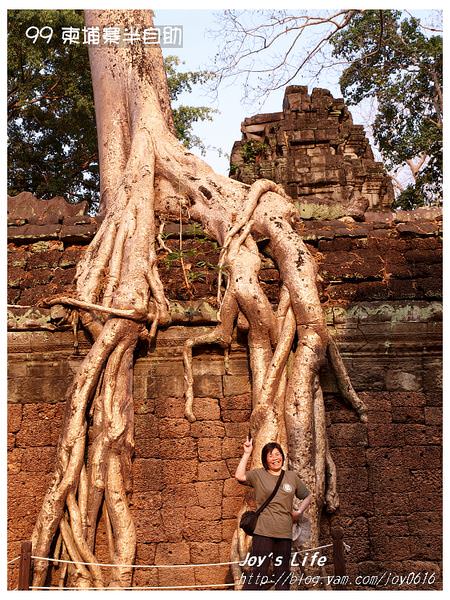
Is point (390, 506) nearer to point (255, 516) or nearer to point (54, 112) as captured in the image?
point (255, 516)

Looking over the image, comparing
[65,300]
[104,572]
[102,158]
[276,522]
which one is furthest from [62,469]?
[102,158]

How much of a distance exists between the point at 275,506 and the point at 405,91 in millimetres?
11819

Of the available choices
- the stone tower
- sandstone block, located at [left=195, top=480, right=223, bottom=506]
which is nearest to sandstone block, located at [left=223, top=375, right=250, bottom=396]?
sandstone block, located at [left=195, top=480, right=223, bottom=506]

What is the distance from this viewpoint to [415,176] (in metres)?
14.9

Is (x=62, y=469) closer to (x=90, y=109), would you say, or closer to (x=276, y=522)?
(x=276, y=522)

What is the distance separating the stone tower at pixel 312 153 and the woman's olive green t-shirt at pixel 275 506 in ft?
13.9

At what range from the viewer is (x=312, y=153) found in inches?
332

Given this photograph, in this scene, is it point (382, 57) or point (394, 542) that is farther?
point (382, 57)

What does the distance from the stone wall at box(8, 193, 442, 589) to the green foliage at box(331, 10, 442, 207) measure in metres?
9.00

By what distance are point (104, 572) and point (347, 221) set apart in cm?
287

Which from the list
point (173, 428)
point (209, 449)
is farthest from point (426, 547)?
point (173, 428)

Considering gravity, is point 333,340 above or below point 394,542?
above

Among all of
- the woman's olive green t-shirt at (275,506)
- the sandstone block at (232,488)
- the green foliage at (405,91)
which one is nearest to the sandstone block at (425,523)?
the sandstone block at (232,488)

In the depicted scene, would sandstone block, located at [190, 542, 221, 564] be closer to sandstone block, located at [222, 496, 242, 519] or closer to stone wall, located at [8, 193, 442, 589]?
stone wall, located at [8, 193, 442, 589]
